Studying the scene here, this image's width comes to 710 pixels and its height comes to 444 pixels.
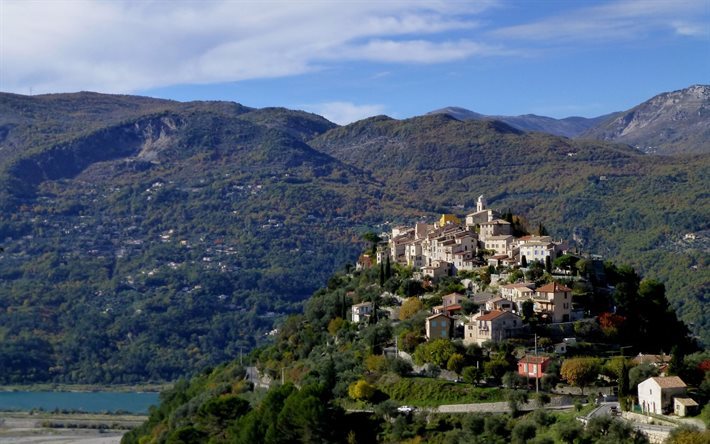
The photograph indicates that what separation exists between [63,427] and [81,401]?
1850 cm

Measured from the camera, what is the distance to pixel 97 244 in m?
188

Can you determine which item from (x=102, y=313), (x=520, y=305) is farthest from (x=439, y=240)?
(x=102, y=313)

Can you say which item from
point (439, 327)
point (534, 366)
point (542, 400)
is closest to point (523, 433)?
point (542, 400)

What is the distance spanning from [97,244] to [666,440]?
6249 inches

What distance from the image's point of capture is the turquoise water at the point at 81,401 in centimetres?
11194

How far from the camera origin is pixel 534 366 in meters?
47.4

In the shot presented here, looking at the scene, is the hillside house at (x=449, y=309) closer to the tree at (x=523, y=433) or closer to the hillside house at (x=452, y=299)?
the hillside house at (x=452, y=299)

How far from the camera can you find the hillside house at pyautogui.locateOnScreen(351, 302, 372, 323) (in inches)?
2416

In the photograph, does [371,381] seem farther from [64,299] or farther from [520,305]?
[64,299]

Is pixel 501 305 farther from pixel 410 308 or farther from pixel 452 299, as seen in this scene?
pixel 410 308

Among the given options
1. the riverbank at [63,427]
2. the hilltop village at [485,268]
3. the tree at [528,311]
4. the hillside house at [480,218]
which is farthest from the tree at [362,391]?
the riverbank at [63,427]

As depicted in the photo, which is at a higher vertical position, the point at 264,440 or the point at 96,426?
the point at 264,440

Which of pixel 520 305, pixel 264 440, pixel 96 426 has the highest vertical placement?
pixel 520 305

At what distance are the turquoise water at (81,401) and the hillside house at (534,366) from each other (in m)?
65.3
